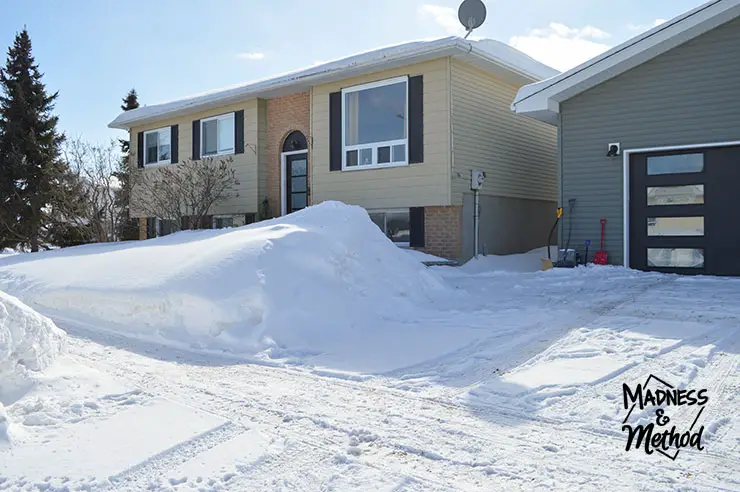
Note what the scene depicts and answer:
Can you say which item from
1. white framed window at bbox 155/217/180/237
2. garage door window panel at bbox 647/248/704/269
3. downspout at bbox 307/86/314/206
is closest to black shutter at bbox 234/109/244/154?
downspout at bbox 307/86/314/206

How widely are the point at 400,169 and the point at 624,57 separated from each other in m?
4.58

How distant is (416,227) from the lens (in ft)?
41.0

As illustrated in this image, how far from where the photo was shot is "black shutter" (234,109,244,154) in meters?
15.6

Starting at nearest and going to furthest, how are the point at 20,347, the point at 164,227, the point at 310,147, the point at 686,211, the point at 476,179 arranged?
the point at 20,347 < the point at 686,211 < the point at 476,179 < the point at 310,147 < the point at 164,227

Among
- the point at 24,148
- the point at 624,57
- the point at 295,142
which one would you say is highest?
the point at 24,148

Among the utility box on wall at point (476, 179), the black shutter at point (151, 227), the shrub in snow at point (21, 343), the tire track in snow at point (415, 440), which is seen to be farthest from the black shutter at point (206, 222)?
the tire track in snow at point (415, 440)

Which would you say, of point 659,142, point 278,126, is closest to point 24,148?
point 278,126

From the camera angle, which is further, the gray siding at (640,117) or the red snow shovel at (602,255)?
the red snow shovel at (602,255)

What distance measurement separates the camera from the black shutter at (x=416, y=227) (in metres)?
12.4

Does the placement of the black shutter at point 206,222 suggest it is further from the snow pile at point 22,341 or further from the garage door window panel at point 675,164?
the snow pile at point 22,341

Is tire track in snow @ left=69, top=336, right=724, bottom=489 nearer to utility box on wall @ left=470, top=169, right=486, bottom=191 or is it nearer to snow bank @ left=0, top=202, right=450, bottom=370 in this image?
snow bank @ left=0, top=202, right=450, bottom=370

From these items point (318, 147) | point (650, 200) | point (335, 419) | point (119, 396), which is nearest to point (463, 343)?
point (335, 419)

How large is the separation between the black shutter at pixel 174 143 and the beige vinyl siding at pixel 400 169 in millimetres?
5094

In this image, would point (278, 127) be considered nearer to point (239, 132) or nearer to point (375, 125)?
point (239, 132)
